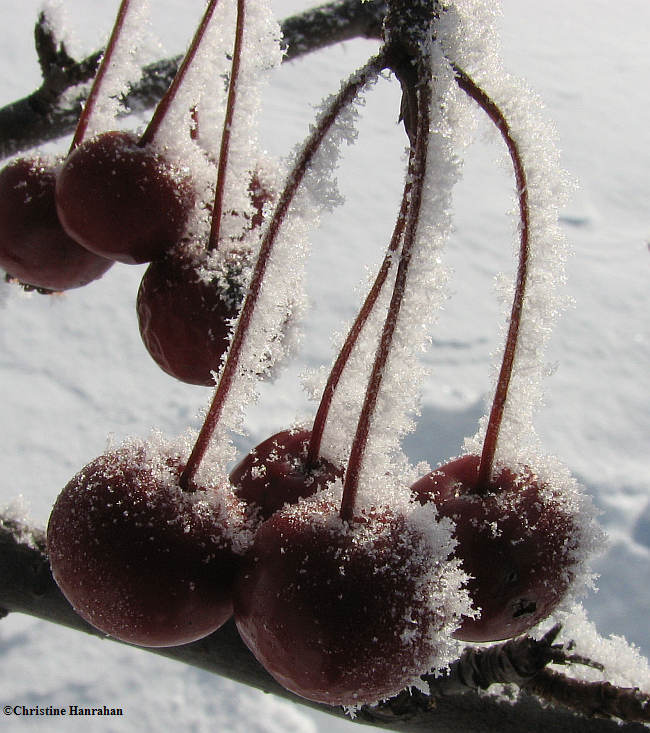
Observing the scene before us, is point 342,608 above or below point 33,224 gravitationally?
below

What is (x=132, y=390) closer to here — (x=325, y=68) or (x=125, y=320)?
(x=125, y=320)

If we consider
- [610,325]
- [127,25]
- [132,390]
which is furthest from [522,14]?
[127,25]

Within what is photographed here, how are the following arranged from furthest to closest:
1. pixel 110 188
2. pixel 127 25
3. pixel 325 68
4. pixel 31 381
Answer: pixel 325 68
pixel 31 381
pixel 127 25
pixel 110 188

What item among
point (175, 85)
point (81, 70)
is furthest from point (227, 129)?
point (81, 70)

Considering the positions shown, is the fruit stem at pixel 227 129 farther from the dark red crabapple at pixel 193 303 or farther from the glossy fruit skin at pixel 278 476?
the glossy fruit skin at pixel 278 476

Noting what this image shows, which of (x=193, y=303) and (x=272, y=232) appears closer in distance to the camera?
(x=272, y=232)

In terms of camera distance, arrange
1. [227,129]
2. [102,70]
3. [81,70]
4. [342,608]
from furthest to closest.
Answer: [81,70] → [102,70] → [227,129] → [342,608]

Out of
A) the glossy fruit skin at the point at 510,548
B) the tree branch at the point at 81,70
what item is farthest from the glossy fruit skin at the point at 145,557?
the tree branch at the point at 81,70

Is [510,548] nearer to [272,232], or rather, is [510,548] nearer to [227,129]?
Result: [272,232]
